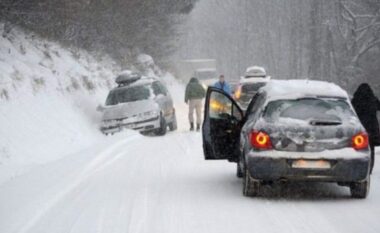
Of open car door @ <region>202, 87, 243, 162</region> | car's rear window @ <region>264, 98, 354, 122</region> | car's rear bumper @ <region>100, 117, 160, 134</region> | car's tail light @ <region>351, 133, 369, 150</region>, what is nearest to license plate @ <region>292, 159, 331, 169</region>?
car's tail light @ <region>351, 133, 369, 150</region>

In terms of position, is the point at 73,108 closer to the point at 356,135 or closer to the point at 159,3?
the point at 356,135

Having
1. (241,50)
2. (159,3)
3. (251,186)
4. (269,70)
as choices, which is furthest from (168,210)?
(241,50)

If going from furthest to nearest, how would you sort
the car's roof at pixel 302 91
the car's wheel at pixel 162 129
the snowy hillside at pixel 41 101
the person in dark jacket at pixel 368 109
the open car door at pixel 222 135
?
the car's wheel at pixel 162 129, the snowy hillside at pixel 41 101, the person in dark jacket at pixel 368 109, the open car door at pixel 222 135, the car's roof at pixel 302 91

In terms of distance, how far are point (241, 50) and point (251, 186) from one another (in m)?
95.6

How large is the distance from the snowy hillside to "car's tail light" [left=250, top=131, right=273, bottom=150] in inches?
190

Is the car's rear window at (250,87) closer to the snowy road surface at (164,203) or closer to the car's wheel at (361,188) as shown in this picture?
the snowy road surface at (164,203)

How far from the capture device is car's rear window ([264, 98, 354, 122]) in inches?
394

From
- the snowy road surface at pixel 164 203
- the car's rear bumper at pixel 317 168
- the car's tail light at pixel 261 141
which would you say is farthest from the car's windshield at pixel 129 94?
the car's rear bumper at pixel 317 168

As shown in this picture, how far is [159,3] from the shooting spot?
4359cm

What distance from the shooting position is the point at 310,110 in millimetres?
10117

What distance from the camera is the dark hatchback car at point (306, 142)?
9.77 metres

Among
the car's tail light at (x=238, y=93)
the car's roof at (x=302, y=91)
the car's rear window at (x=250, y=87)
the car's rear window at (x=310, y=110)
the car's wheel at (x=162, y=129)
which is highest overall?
the car's roof at (x=302, y=91)

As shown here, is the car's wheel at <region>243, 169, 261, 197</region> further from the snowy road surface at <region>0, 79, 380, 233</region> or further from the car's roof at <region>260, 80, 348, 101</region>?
the car's roof at <region>260, 80, 348, 101</region>

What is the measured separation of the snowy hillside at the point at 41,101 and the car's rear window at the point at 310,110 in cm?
512
